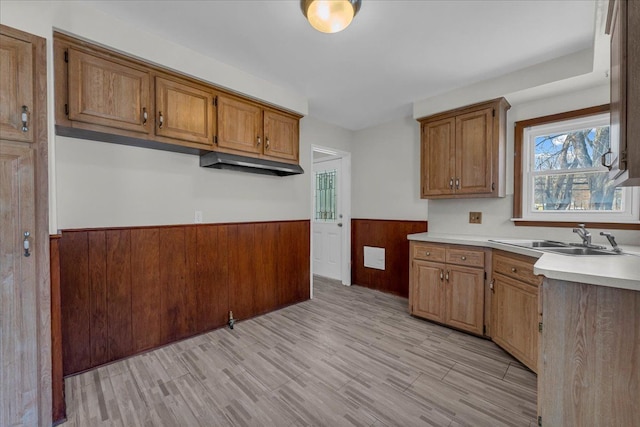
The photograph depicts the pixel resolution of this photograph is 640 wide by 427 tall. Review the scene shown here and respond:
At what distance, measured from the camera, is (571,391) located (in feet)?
3.94

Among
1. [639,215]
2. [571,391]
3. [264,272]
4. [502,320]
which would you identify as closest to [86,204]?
[264,272]

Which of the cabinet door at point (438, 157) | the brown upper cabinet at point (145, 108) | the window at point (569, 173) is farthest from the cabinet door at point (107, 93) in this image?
the window at point (569, 173)

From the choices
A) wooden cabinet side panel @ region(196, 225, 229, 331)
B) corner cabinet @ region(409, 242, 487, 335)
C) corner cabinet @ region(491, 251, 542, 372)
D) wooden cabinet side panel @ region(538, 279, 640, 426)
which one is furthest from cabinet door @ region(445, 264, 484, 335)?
wooden cabinet side panel @ region(196, 225, 229, 331)

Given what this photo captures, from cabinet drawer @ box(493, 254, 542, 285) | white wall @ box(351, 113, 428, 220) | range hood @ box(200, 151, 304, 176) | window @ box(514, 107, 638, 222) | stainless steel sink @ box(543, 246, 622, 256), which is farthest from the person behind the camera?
white wall @ box(351, 113, 428, 220)

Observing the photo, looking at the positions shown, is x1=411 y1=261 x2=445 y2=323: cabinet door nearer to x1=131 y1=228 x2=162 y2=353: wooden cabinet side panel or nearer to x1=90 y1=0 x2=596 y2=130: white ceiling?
x1=90 y1=0 x2=596 y2=130: white ceiling

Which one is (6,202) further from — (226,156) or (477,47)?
(477,47)

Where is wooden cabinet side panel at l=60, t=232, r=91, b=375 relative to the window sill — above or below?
below

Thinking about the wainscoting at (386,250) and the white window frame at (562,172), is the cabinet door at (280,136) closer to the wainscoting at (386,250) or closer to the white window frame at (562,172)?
the wainscoting at (386,250)

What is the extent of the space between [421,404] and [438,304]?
4.23 ft

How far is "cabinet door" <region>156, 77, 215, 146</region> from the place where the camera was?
2.16 meters

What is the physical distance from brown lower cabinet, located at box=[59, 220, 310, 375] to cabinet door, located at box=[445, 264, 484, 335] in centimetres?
189

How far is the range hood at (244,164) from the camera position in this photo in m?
2.44

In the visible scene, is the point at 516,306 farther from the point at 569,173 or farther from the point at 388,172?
the point at 388,172

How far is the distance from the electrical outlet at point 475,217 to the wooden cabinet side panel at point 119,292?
11.4 feet
